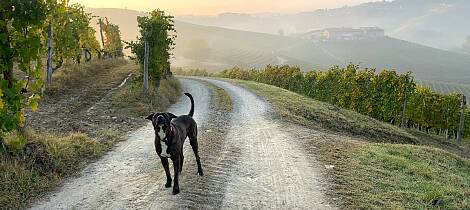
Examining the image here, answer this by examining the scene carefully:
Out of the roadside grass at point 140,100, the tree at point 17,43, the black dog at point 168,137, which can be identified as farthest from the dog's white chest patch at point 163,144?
the roadside grass at point 140,100

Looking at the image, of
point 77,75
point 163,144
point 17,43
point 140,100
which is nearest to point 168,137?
point 163,144

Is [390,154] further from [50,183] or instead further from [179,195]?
[50,183]

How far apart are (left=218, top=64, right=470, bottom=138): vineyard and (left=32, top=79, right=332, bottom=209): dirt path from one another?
3030cm

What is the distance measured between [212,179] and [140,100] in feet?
42.3

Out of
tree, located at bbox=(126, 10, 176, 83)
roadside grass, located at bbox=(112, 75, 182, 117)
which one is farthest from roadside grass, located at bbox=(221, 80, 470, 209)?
tree, located at bbox=(126, 10, 176, 83)

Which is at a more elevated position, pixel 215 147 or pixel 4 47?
pixel 4 47

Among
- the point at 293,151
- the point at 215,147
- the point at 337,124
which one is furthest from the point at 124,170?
the point at 337,124

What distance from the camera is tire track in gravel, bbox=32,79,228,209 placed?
900cm

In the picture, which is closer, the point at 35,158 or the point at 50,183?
the point at 50,183

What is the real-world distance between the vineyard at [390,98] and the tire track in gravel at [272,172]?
27.6m

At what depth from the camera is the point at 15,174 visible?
9.48m

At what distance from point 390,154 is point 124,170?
381 inches

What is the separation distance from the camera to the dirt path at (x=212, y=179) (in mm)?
9164

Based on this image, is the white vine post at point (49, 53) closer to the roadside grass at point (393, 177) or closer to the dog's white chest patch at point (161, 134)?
the roadside grass at point (393, 177)
